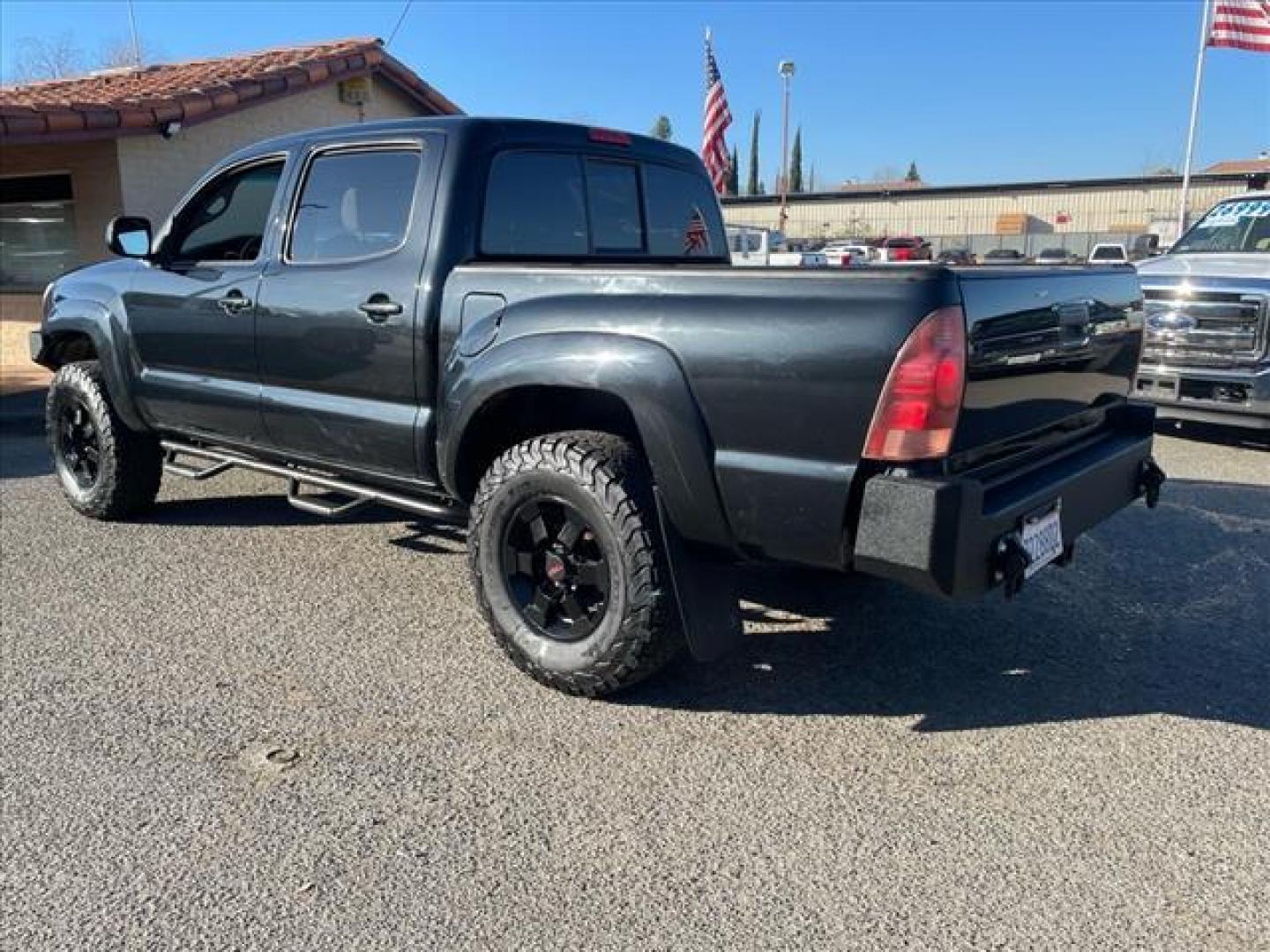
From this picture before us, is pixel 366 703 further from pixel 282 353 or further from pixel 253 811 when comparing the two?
pixel 282 353

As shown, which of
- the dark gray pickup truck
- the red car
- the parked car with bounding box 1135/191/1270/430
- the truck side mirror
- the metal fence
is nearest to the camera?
the dark gray pickup truck

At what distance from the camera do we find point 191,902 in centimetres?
241

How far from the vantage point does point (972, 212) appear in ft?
194

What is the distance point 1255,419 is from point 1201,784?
18.1ft

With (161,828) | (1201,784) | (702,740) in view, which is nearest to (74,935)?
(161,828)

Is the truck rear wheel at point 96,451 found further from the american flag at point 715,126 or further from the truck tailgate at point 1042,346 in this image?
the american flag at point 715,126

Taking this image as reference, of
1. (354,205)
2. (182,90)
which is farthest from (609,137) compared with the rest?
(182,90)

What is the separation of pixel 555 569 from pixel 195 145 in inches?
410

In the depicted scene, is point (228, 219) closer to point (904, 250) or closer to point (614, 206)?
point (614, 206)

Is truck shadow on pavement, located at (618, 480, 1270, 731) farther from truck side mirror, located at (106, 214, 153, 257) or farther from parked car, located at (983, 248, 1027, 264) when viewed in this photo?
truck side mirror, located at (106, 214, 153, 257)

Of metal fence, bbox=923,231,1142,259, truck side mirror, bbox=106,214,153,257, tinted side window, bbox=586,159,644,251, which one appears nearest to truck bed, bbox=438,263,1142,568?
tinted side window, bbox=586,159,644,251

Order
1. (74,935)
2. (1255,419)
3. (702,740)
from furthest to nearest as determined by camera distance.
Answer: (1255,419), (702,740), (74,935)

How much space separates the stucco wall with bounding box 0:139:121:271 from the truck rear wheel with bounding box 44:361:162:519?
6.12 metres

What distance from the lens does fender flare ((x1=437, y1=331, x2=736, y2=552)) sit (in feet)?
9.86
